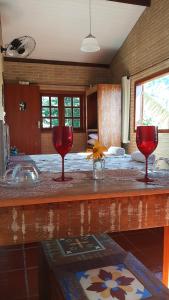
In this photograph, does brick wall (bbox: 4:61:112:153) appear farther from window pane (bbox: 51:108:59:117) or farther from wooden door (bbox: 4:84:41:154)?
window pane (bbox: 51:108:59:117)

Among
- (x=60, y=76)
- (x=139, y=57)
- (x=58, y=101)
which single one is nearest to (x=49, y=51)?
(x=60, y=76)

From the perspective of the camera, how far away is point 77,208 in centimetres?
74

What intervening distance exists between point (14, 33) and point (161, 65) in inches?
96.7

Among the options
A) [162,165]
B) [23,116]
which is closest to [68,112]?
[23,116]

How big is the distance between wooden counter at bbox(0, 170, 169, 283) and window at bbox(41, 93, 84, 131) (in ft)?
15.0

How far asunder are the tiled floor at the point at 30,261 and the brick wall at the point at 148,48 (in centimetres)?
162

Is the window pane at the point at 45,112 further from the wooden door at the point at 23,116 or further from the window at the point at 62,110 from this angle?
the wooden door at the point at 23,116

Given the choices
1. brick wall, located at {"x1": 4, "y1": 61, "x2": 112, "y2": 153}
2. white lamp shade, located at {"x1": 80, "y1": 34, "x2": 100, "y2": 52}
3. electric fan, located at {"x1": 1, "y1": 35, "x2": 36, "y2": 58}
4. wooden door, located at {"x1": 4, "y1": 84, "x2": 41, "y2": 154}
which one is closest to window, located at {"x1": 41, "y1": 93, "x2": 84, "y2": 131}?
brick wall, located at {"x1": 4, "y1": 61, "x2": 112, "y2": 153}

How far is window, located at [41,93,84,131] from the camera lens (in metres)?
5.32

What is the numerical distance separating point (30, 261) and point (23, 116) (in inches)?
133

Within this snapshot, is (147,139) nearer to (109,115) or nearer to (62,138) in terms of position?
(62,138)

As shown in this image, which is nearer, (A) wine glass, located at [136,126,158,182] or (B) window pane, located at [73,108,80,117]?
(A) wine glass, located at [136,126,158,182]

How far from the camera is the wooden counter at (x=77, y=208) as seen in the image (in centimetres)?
69

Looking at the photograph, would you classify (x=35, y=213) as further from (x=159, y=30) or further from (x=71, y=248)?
(x=159, y=30)
